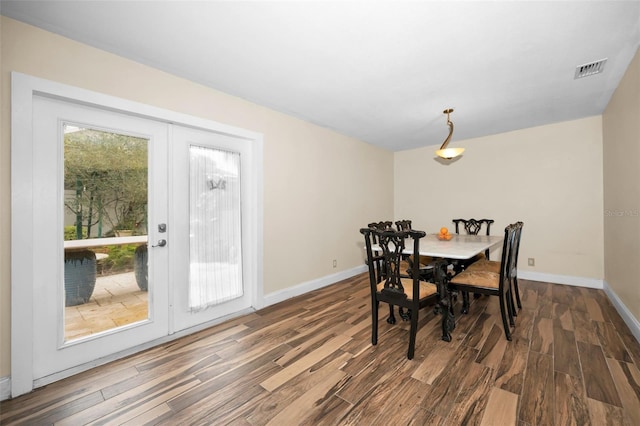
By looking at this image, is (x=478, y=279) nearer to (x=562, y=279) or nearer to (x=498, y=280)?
(x=498, y=280)

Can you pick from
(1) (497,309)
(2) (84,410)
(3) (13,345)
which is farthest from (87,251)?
(1) (497,309)

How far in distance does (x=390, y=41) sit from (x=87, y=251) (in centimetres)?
291

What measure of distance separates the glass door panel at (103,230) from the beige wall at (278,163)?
332 mm

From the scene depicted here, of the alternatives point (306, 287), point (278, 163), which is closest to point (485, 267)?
point (306, 287)

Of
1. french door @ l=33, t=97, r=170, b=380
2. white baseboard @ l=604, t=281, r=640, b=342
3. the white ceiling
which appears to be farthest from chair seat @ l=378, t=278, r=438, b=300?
french door @ l=33, t=97, r=170, b=380

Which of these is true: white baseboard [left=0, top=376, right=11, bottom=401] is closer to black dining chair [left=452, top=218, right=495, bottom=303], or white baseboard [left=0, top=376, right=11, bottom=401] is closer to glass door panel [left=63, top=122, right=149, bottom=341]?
glass door panel [left=63, top=122, right=149, bottom=341]

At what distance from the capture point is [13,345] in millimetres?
1660

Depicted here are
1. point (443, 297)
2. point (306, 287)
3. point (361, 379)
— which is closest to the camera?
point (361, 379)

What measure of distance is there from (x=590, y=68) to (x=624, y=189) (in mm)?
1333

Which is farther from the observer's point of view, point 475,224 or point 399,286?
point 475,224

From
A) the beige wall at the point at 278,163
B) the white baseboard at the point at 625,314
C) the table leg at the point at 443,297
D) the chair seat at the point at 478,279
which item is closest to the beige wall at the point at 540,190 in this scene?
the white baseboard at the point at 625,314

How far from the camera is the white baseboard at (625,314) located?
225 centimetres

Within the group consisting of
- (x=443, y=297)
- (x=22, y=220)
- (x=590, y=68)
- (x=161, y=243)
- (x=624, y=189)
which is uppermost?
(x=590, y=68)

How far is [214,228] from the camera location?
2799 mm
